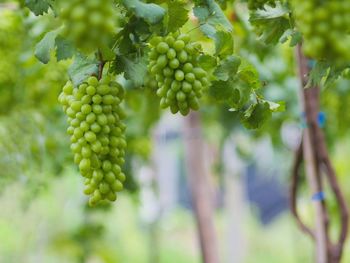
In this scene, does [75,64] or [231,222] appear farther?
[231,222]

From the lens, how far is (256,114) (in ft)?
3.32

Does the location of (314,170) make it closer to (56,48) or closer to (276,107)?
(276,107)

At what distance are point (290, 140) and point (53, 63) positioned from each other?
1489 millimetres

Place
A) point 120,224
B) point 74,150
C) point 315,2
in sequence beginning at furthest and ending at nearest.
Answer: point 120,224 < point 74,150 < point 315,2

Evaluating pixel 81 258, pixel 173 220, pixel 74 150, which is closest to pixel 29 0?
pixel 74 150

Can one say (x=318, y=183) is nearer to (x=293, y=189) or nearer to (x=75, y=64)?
(x=293, y=189)

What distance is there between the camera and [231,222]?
13.7ft

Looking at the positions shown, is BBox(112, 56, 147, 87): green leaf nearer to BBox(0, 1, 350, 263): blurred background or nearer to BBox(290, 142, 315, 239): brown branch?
BBox(0, 1, 350, 263): blurred background

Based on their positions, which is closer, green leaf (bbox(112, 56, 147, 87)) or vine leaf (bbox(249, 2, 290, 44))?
green leaf (bbox(112, 56, 147, 87))

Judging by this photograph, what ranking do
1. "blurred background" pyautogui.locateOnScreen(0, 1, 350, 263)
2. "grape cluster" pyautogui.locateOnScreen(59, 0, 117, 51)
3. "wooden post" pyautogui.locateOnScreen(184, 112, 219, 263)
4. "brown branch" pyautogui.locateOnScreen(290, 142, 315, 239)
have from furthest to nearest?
1. "wooden post" pyautogui.locateOnScreen(184, 112, 219, 263)
2. "blurred background" pyautogui.locateOnScreen(0, 1, 350, 263)
3. "brown branch" pyautogui.locateOnScreen(290, 142, 315, 239)
4. "grape cluster" pyautogui.locateOnScreen(59, 0, 117, 51)

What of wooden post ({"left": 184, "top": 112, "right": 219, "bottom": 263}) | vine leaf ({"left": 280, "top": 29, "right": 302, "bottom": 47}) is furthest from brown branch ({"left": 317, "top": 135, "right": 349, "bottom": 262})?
vine leaf ({"left": 280, "top": 29, "right": 302, "bottom": 47})

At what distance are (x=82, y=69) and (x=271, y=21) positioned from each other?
34cm

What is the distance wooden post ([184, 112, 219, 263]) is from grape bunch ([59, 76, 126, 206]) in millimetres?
1517

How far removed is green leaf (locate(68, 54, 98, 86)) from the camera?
3.14 feet
